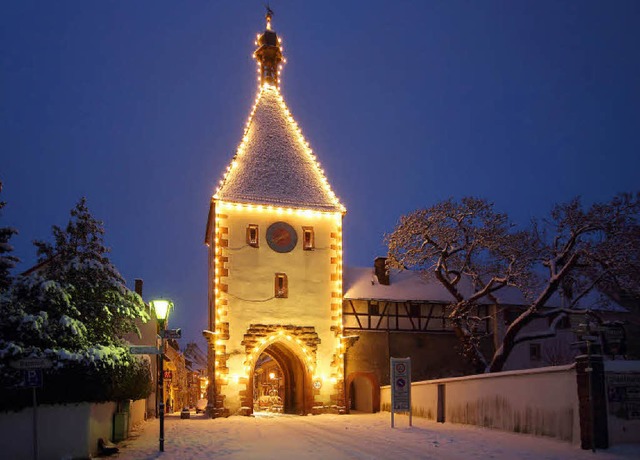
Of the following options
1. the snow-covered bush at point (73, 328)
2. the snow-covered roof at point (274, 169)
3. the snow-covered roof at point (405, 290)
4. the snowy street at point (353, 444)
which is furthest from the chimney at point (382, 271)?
the snow-covered bush at point (73, 328)

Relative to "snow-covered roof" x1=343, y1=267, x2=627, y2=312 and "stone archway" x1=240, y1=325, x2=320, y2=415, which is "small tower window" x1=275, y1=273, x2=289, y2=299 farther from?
"snow-covered roof" x1=343, y1=267, x2=627, y2=312

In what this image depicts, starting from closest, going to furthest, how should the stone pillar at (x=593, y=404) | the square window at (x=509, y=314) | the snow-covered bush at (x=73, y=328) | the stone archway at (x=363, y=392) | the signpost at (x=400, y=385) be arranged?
the snow-covered bush at (x=73, y=328)
the stone pillar at (x=593, y=404)
the signpost at (x=400, y=385)
the stone archway at (x=363, y=392)
the square window at (x=509, y=314)

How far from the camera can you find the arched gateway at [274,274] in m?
30.7

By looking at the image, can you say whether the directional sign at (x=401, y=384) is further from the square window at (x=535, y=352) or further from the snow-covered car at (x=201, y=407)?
the square window at (x=535, y=352)

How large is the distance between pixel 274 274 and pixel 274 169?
5.18m

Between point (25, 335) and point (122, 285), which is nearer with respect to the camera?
point (25, 335)

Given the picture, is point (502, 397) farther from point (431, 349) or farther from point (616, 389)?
point (431, 349)

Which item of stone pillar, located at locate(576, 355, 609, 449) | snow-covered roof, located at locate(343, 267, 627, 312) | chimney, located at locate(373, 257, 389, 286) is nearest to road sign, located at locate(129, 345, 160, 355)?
stone pillar, located at locate(576, 355, 609, 449)

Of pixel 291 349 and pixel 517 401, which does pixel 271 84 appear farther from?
pixel 517 401

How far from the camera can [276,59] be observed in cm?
3747

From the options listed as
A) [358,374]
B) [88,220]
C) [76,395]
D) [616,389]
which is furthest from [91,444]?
[358,374]

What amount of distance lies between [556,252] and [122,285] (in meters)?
19.8

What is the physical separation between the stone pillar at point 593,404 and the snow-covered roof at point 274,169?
19.5 meters

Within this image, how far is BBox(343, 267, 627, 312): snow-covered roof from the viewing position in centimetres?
3569
